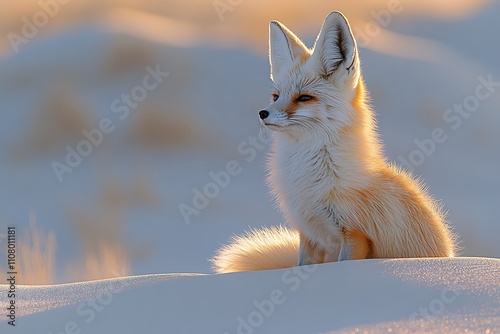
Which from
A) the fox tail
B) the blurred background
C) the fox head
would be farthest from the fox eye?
the blurred background

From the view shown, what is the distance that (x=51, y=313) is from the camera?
2701mm

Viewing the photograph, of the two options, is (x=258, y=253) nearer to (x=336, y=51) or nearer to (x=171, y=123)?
(x=336, y=51)

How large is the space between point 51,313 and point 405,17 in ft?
48.9

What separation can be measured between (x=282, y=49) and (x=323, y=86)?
0.35 meters

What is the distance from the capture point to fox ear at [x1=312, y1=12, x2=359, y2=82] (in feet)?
11.5

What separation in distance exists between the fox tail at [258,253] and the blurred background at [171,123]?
2.49 meters

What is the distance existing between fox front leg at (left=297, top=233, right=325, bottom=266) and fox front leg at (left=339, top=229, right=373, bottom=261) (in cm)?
23

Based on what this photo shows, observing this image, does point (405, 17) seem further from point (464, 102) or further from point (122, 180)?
point (122, 180)

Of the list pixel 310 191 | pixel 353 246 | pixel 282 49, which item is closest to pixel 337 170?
pixel 310 191

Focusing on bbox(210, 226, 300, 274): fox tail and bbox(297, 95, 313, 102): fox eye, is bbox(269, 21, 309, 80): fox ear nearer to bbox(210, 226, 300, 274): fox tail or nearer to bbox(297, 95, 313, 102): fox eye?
bbox(297, 95, 313, 102): fox eye

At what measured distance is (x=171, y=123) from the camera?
11.1 meters

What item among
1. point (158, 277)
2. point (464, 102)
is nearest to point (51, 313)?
point (158, 277)

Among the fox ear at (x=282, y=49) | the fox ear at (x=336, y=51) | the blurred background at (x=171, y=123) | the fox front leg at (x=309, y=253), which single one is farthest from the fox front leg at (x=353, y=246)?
the blurred background at (x=171, y=123)

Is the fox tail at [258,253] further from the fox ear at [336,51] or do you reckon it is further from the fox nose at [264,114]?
the fox ear at [336,51]
